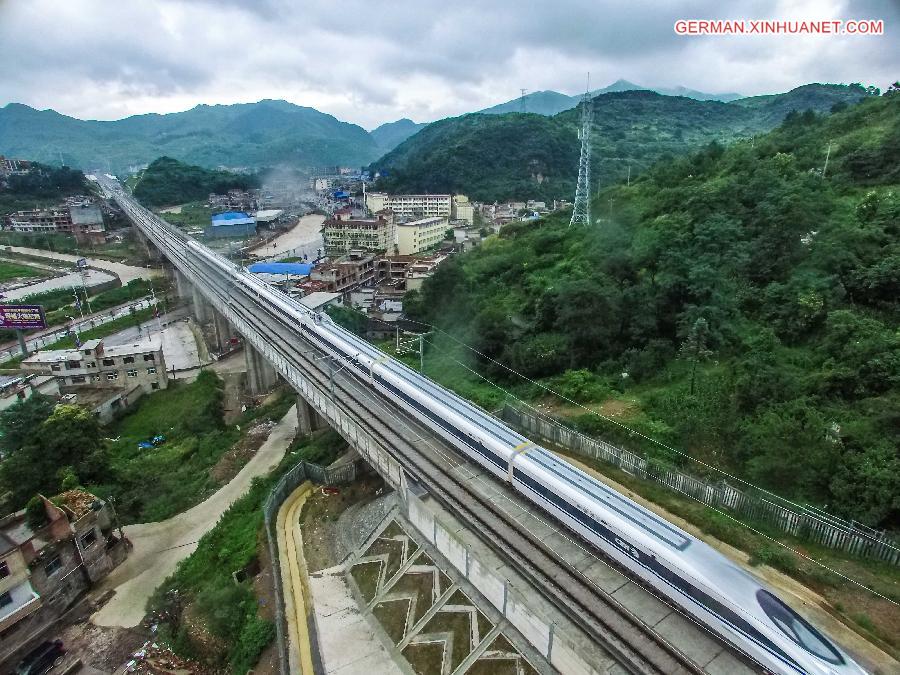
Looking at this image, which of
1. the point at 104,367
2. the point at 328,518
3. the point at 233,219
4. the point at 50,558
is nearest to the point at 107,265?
the point at 233,219

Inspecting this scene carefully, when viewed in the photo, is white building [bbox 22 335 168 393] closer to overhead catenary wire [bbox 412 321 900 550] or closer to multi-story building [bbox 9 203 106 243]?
overhead catenary wire [bbox 412 321 900 550]

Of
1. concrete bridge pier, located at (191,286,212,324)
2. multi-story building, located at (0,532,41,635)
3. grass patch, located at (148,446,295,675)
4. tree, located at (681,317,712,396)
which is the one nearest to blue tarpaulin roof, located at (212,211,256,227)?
concrete bridge pier, located at (191,286,212,324)

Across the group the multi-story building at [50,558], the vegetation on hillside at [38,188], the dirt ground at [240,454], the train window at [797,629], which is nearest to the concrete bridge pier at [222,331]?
the dirt ground at [240,454]

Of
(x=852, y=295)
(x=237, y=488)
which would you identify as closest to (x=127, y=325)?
(x=237, y=488)

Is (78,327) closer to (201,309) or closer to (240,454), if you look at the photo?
(201,309)

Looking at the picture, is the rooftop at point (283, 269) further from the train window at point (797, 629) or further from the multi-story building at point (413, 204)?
the train window at point (797, 629)

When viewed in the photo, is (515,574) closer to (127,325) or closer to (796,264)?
(796,264)
